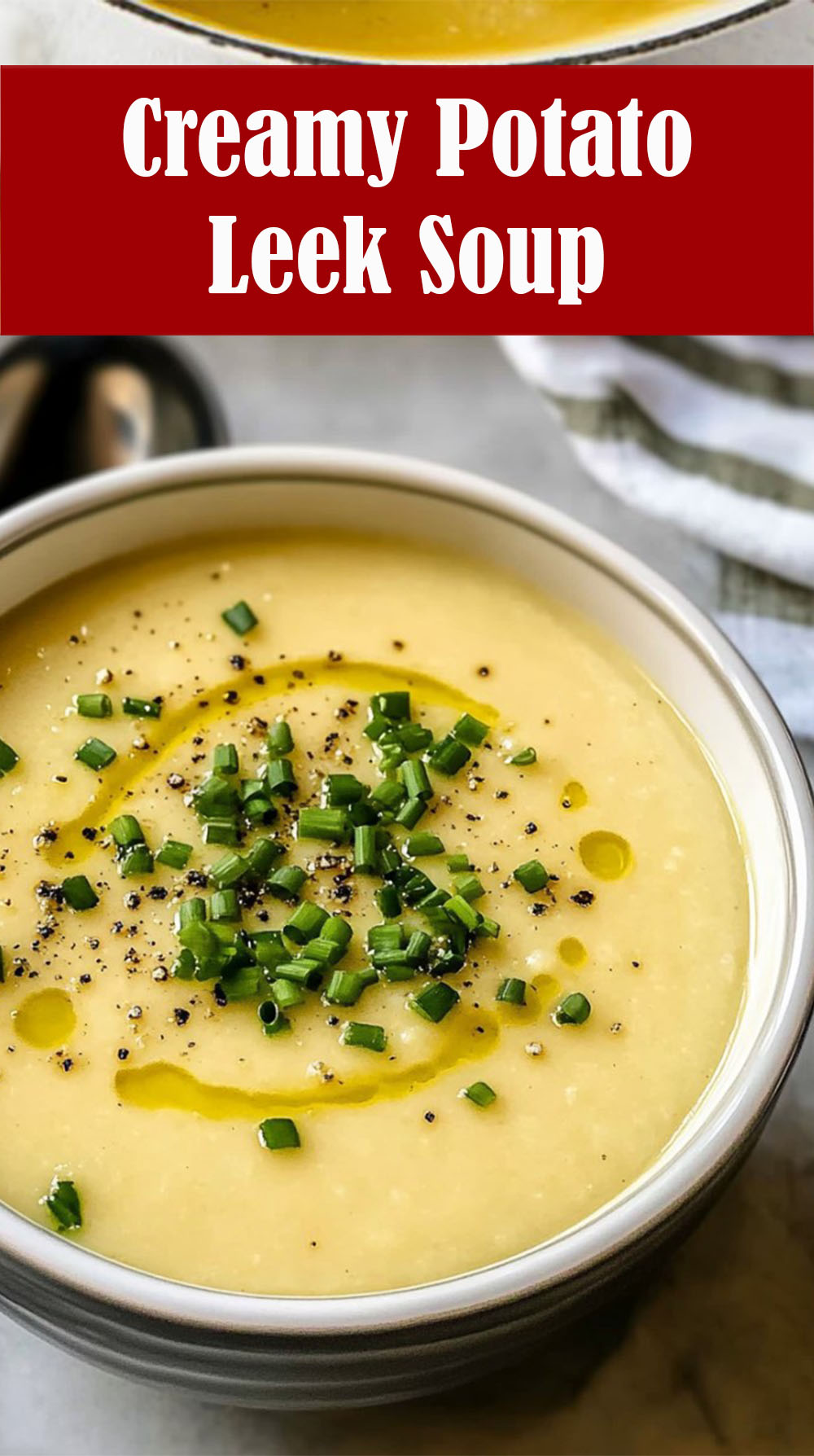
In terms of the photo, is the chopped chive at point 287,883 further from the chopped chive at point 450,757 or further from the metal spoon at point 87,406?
the metal spoon at point 87,406

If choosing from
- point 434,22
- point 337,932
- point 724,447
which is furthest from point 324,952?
point 724,447

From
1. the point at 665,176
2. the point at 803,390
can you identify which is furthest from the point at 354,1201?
the point at 803,390

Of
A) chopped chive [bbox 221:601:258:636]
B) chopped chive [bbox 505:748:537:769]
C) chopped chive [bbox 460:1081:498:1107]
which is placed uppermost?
chopped chive [bbox 221:601:258:636]

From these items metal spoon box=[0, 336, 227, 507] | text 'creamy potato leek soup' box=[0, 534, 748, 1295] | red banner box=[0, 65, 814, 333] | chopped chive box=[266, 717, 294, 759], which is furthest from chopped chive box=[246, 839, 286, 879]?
metal spoon box=[0, 336, 227, 507]

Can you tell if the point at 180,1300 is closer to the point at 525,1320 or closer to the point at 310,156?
the point at 525,1320

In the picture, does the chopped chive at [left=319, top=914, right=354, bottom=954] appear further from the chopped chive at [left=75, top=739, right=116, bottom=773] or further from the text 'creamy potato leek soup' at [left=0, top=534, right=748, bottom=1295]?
the chopped chive at [left=75, top=739, right=116, bottom=773]
